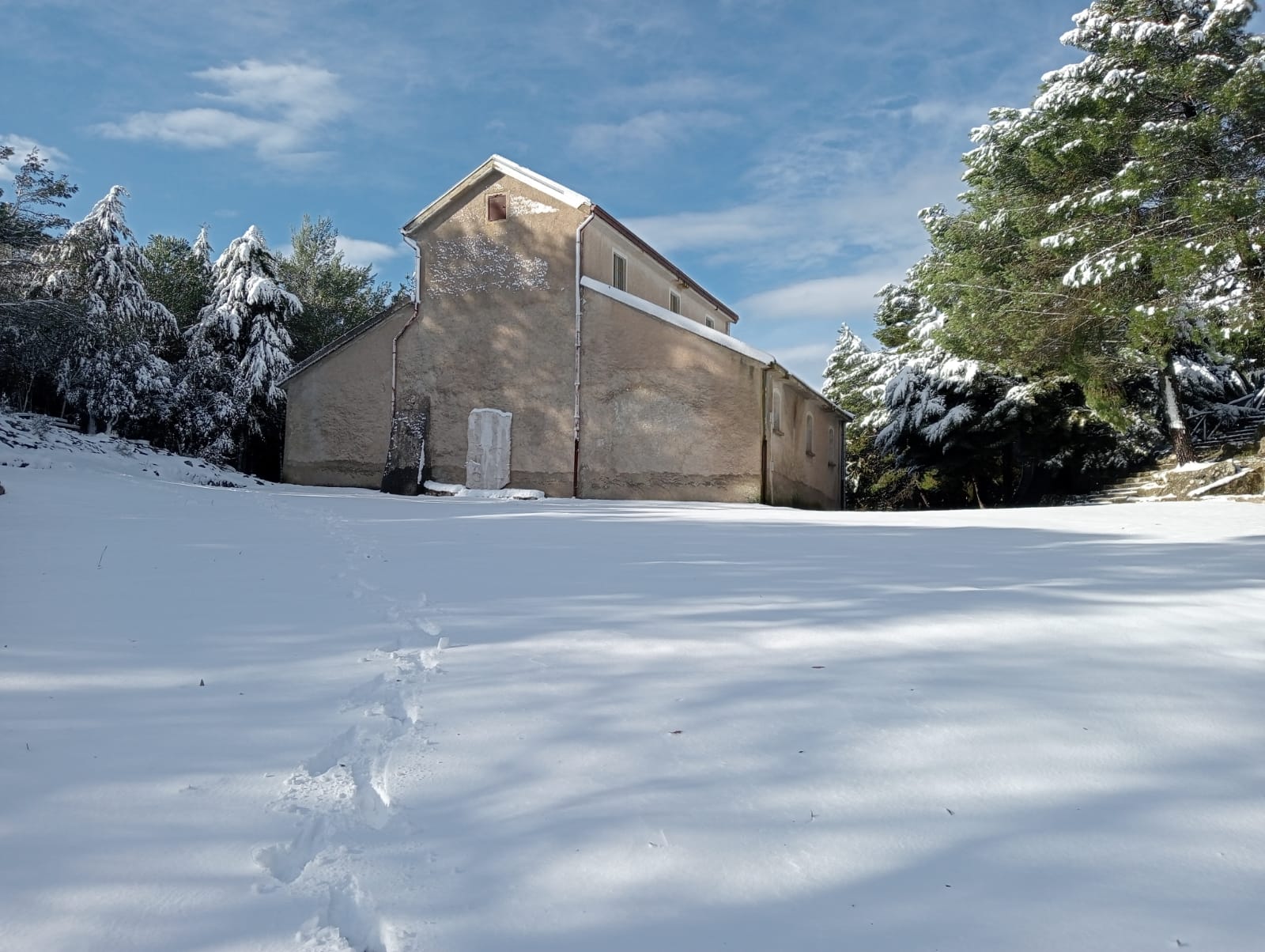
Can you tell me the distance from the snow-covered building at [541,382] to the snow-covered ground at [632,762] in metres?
10.7

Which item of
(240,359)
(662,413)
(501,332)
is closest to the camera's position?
(662,413)

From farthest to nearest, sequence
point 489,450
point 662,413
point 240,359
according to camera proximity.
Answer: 1. point 240,359
2. point 489,450
3. point 662,413

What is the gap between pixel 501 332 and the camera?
58.1ft

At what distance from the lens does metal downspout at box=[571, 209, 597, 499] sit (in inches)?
663

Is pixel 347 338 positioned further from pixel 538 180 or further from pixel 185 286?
pixel 185 286

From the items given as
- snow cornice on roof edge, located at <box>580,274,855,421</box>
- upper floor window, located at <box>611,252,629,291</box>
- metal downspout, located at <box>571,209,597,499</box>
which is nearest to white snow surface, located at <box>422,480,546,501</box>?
metal downspout, located at <box>571,209,597,499</box>

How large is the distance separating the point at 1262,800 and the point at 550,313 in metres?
16.0

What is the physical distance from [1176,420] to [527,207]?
15125mm

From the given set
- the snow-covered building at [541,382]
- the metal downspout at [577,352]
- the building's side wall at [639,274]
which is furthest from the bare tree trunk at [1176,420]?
the metal downspout at [577,352]

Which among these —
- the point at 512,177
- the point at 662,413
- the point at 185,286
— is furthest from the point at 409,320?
the point at 185,286

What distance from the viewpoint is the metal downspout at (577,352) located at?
16844mm

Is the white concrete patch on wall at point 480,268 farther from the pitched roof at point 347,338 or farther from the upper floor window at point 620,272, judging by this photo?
the upper floor window at point 620,272

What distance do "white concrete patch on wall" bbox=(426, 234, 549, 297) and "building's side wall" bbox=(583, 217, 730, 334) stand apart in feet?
3.59

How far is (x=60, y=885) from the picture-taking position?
1911 millimetres
